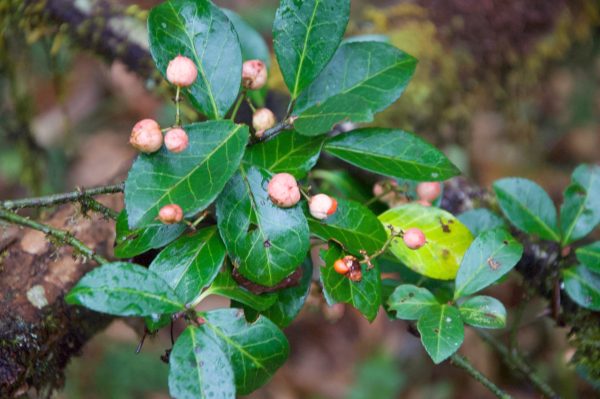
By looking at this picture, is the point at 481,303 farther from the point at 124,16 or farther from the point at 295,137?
the point at 124,16

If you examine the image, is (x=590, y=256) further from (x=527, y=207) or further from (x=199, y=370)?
(x=199, y=370)

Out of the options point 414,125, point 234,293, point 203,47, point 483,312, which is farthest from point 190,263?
point 414,125

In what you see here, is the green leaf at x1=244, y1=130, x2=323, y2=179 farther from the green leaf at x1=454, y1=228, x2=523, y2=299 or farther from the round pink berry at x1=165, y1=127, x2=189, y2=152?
the green leaf at x1=454, y1=228, x2=523, y2=299

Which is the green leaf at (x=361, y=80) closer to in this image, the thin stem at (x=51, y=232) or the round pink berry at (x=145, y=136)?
the round pink berry at (x=145, y=136)

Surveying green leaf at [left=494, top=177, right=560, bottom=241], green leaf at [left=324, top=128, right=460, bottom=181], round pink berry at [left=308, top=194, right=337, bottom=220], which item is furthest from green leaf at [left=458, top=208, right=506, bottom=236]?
round pink berry at [left=308, top=194, right=337, bottom=220]

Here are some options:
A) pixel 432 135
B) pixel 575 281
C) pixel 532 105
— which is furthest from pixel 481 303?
pixel 532 105

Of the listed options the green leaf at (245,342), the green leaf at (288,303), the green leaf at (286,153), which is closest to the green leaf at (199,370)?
the green leaf at (245,342)
